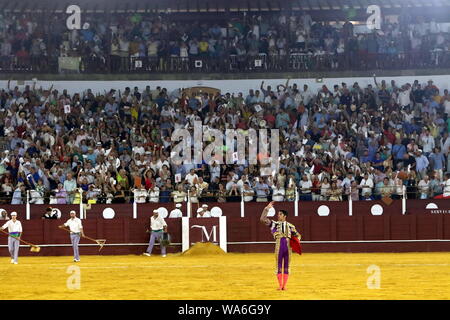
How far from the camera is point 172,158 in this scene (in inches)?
1128

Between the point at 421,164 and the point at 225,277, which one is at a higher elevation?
the point at 421,164

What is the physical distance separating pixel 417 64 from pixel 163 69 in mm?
8720

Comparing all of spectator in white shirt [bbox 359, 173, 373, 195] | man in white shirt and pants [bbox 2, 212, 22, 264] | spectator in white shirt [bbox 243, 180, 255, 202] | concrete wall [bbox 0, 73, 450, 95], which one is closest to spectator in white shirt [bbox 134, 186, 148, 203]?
spectator in white shirt [bbox 243, 180, 255, 202]

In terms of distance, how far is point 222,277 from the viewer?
66.8 ft

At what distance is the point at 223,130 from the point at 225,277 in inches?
395

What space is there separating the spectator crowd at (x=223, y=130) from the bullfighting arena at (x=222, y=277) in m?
1.88

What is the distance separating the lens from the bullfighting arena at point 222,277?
1702 cm

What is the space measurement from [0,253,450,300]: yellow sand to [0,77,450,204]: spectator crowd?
1945mm

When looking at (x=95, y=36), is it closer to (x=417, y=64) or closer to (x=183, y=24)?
(x=183, y=24)

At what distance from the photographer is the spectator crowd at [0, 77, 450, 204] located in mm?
27891

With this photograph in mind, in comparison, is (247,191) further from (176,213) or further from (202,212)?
(176,213)
